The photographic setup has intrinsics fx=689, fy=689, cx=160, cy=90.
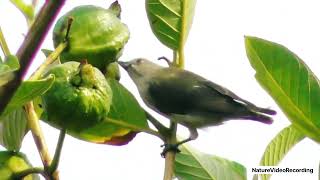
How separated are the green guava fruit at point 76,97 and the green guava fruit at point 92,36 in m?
0.13

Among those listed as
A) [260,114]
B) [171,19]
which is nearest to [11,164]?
[171,19]

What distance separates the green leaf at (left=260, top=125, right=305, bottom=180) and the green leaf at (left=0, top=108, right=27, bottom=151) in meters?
0.63

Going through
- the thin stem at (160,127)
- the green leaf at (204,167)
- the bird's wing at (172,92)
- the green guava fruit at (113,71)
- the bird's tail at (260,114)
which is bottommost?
the green leaf at (204,167)

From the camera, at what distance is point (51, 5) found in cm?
96

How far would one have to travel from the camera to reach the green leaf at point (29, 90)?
124 cm

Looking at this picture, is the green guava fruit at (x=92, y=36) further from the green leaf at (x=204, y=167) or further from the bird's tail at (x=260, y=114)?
the bird's tail at (x=260, y=114)

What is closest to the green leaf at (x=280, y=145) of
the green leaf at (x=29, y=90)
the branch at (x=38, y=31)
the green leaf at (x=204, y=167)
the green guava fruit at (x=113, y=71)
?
the green leaf at (x=204, y=167)

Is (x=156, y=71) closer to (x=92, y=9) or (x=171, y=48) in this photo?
(x=171, y=48)

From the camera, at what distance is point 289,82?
162 cm

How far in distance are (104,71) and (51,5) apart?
26.8 inches

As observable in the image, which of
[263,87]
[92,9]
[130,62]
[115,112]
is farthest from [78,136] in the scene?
[130,62]

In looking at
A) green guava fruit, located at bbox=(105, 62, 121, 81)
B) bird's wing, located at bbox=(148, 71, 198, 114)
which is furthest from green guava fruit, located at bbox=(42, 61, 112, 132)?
bird's wing, located at bbox=(148, 71, 198, 114)

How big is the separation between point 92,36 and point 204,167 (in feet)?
1.79

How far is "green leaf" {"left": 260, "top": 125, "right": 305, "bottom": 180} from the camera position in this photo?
182 centimetres
